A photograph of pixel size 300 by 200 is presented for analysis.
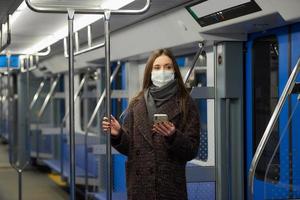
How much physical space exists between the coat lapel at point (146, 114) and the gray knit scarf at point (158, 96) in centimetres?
2

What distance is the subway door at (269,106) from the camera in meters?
4.20

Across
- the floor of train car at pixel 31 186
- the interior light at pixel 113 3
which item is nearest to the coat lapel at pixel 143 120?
the interior light at pixel 113 3

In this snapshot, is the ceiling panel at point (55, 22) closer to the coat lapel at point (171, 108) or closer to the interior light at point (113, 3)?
the interior light at point (113, 3)

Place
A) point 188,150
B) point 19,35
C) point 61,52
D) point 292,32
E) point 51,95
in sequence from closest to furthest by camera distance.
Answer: point 188,150, point 292,32, point 19,35, point 61,52, point 51,95

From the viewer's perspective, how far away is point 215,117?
5062 millimetres

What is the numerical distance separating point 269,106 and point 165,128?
193cm

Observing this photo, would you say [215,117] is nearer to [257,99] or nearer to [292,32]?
[257,99]

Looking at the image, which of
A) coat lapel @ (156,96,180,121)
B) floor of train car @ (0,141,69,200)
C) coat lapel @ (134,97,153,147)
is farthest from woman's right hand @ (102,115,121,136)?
floor of train car @ (0,141,69,200)

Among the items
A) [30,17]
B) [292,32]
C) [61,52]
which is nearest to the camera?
[292,32]

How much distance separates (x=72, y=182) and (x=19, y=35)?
164 inches

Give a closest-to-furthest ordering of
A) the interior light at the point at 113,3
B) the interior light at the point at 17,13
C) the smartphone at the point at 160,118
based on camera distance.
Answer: the smartphone at the point at 160,118 < the interior light at the point at 113,3 < the interior light at the point at 17,13

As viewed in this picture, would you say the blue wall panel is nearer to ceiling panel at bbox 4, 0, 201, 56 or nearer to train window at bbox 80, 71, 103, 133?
ceiling panel at bbox 4, 0, 201, 56

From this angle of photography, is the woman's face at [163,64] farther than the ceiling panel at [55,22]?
No

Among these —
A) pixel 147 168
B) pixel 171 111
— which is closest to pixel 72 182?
pixel 147 168
